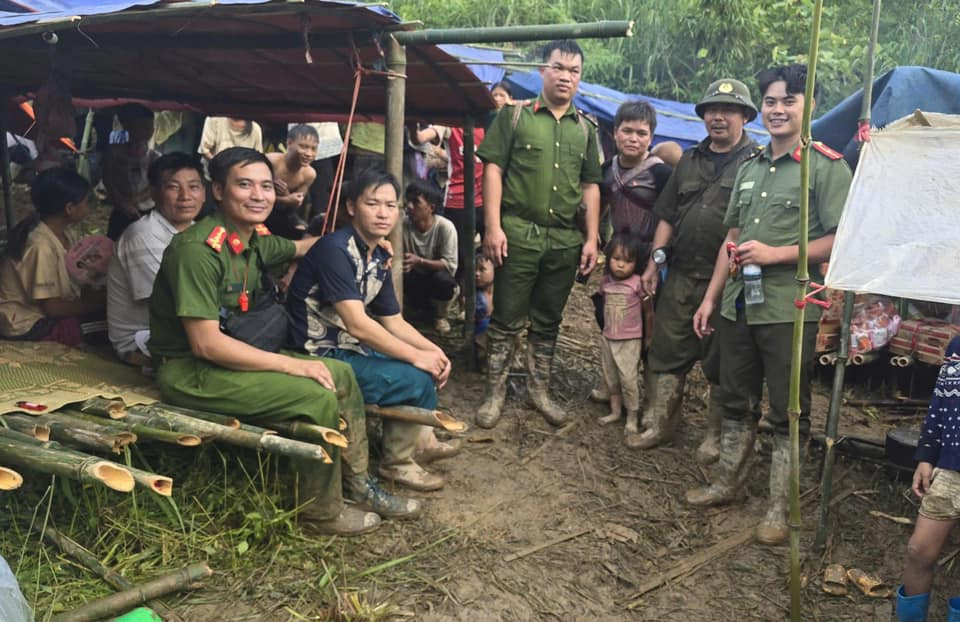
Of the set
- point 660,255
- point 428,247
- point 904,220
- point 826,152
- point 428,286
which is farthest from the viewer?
Answer: point 428,286

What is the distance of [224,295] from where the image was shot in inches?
155

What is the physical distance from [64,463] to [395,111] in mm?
2355

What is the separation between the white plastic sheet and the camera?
2969 mm

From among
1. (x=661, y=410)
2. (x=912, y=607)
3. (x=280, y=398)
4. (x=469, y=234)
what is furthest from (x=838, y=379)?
(x=469, y=234)

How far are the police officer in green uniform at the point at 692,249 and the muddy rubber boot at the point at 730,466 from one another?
0.71ft

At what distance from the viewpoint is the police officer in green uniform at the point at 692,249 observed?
466cm

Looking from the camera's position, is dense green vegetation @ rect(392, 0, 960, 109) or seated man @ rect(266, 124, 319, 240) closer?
seated man @ rect(266, 124, 319, 240)

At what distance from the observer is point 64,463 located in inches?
114

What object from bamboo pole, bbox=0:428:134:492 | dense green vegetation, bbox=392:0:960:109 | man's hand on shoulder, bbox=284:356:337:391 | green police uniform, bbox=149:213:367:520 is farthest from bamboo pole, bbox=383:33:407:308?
dense green vegetation, bbox=392:0:960:109

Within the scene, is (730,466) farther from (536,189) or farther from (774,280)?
(536,189)

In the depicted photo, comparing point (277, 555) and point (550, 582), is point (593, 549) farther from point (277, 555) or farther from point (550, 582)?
point (277, 555)

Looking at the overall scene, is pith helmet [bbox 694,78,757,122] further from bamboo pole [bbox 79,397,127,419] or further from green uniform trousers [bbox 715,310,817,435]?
bamboo pole [bbox 79,397,127,419]

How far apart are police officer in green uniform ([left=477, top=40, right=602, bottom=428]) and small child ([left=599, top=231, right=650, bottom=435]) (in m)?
0.16

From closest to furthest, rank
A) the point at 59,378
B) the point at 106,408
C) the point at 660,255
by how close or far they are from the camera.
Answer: the point at 106,408, the point at 59,378, the point at 660,255
